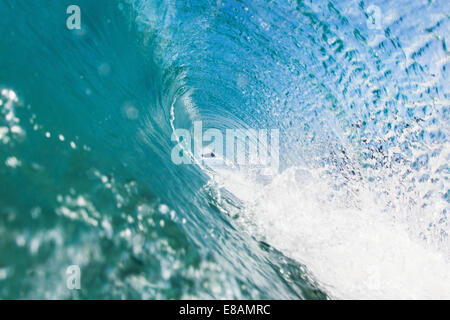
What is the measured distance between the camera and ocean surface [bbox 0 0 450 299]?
1703mm

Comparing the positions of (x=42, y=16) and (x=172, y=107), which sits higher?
(x=172, y=107)

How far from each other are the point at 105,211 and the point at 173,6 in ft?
16.7

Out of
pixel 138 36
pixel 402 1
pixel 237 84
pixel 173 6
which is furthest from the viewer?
pixel 237 84

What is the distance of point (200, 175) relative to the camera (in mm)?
4852

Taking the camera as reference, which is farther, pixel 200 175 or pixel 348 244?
pixel 200 175

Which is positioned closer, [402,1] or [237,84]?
[402,1]

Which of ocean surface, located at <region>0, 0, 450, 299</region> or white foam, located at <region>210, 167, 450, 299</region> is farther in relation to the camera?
white foam, located at <region>210, 167, 450, 299</region>

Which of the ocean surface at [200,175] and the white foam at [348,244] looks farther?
the white foam at [348,244]

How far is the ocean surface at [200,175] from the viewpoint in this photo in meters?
1.70

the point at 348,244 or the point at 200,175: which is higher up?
the point at 200,175

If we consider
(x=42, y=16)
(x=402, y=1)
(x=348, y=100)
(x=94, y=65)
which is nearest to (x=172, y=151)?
(x=94, y=65)

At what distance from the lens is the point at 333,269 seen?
284 cm
